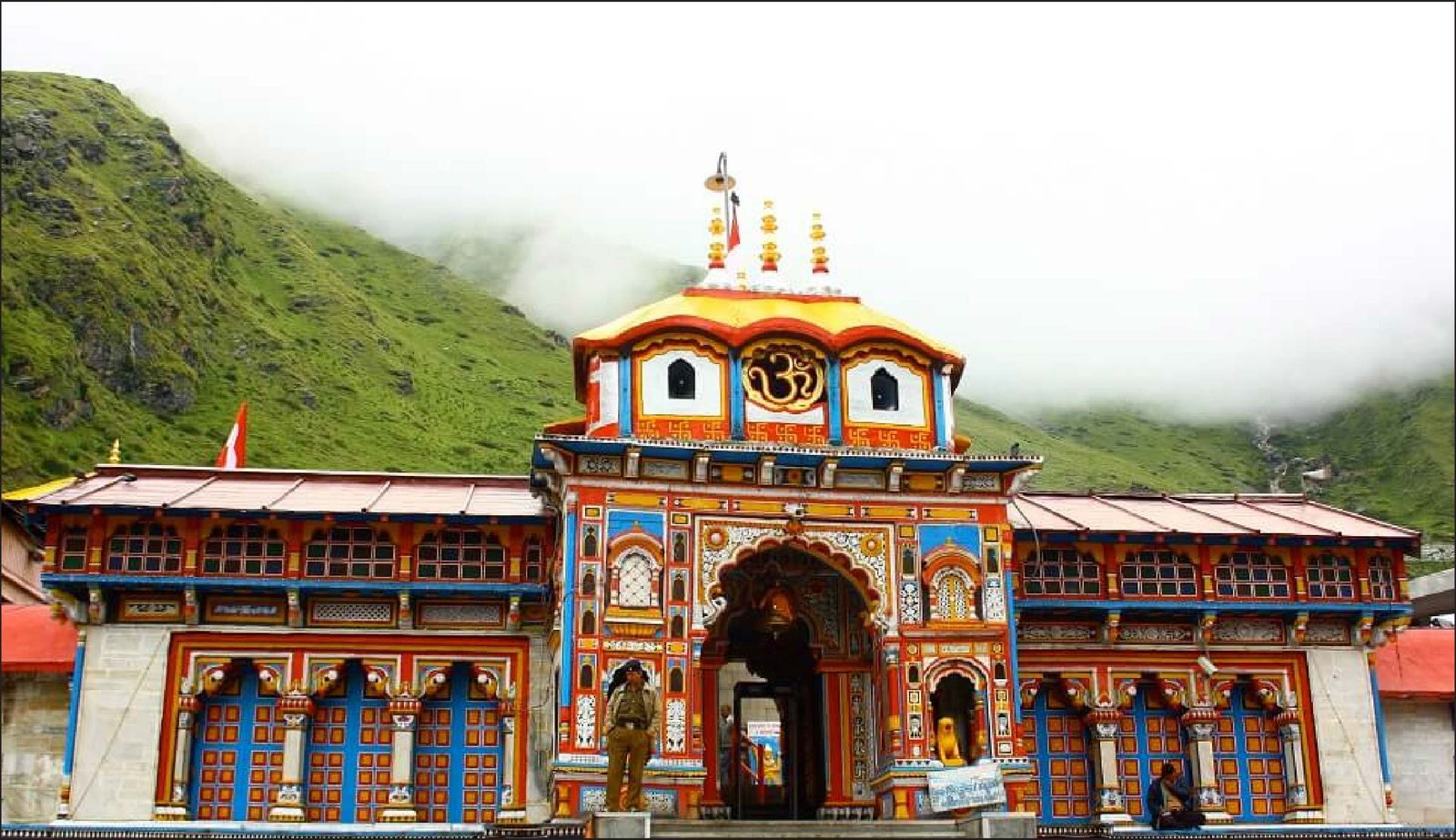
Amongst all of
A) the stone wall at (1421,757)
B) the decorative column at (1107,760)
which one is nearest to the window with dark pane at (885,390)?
the decorative column at (1107,760)

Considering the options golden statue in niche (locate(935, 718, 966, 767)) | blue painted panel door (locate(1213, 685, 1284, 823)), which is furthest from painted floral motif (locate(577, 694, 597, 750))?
blue painted panel door (locate(1213, 685, 1284, 823))

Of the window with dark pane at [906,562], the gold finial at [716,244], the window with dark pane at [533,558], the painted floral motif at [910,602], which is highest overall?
the gold finial at [716,244]

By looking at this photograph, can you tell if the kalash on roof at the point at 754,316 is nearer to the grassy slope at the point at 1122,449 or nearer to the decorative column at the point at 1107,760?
the decorative column at the point at 1107,760

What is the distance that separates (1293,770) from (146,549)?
815 inches

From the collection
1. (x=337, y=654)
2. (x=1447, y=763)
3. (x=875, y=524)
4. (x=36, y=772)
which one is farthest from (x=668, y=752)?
(x=1447, y=763)

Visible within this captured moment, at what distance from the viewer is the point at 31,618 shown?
2483cm

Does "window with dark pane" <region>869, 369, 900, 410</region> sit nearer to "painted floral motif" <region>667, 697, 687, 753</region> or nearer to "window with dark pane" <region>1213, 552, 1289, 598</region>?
"painted floral motif" <region>667, 697, 687, 753</region>

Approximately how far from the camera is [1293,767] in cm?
2594

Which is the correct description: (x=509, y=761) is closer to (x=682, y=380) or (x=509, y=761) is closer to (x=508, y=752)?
(x=508, y=752)

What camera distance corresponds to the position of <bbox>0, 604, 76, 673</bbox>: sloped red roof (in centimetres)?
2380

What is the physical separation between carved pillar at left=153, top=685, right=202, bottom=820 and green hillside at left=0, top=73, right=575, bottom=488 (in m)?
49.3

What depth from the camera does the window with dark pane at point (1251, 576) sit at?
86.5ft

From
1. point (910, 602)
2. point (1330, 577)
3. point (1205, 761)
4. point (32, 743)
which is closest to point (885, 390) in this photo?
point (910, 602)

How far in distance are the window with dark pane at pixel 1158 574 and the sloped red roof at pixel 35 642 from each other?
61.2 feet
